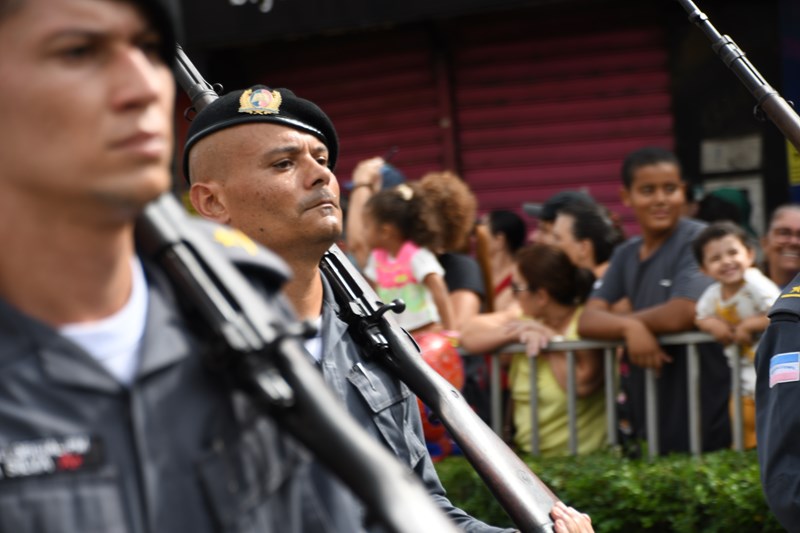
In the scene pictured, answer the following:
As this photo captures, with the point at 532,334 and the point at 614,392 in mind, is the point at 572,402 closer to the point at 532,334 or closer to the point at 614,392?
the point at 614,392

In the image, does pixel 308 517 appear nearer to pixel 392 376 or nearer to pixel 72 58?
pixel 72 58

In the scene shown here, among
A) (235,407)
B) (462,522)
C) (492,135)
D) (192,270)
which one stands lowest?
(462,522)

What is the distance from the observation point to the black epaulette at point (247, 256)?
2.02 metres

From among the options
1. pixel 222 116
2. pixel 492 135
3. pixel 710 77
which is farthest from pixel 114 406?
pixel 492 135

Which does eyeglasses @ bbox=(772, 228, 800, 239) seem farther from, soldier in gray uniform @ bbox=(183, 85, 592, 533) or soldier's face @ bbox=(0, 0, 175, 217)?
soldier's face @ bbox=(0, 0, 175, 217)

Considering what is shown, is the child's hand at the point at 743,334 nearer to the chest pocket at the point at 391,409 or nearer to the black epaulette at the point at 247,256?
the chest pocket at the point at 391,409

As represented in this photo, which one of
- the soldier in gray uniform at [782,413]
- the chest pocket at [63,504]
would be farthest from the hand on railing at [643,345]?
the chest pocket at [63,504]

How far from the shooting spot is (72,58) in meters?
1.74

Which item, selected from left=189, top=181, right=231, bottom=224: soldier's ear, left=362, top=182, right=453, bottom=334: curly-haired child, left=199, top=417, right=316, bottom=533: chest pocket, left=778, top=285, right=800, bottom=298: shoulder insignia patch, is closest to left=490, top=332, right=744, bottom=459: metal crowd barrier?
left=362, top=182, right=453, bottom=334: curly-haired child

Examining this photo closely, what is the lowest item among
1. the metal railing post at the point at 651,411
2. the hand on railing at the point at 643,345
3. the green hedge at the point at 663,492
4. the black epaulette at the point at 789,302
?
the green hedge at the point at 663,492

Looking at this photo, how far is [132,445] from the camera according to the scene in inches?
70.6

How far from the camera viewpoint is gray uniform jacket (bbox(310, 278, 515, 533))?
3.18 metres

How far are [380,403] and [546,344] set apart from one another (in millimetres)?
3276

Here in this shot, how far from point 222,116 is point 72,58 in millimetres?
2071
